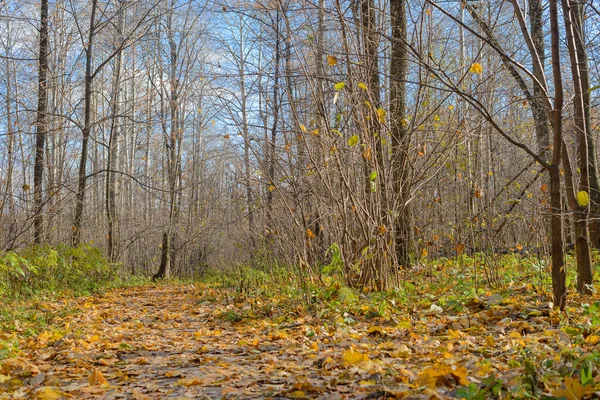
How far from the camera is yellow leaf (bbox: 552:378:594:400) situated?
72.4 inches

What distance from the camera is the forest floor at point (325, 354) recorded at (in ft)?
7.64

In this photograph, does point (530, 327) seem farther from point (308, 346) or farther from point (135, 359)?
point (135, 359)

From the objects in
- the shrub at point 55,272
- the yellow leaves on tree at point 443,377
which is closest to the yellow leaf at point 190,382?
the yellow leaves on tree at point 443,377

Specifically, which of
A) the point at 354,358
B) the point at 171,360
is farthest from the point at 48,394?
the point at 354,358

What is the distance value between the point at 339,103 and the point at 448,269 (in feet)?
9.01

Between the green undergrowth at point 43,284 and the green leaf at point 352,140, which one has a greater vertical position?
the green leaf at point 352,140

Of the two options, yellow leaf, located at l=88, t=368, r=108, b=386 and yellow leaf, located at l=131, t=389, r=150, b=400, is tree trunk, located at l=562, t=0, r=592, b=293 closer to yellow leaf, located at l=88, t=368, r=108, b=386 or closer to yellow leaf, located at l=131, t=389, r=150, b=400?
yellow leaf, located at l=131, t=389, r=150, b=400

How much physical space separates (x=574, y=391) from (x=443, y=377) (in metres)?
0.62

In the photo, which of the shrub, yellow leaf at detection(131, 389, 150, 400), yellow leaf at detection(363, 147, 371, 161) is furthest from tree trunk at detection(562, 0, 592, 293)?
the shrub

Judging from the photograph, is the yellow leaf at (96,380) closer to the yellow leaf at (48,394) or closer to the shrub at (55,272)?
the yellow leaf at (48,394)

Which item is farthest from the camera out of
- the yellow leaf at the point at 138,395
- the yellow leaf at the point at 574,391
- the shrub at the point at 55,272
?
the shrub at the point at 55,272

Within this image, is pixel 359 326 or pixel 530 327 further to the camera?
pixel 359 326

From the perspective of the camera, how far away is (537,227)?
5.58 metres

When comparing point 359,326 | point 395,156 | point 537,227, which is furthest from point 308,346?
point 537,227
